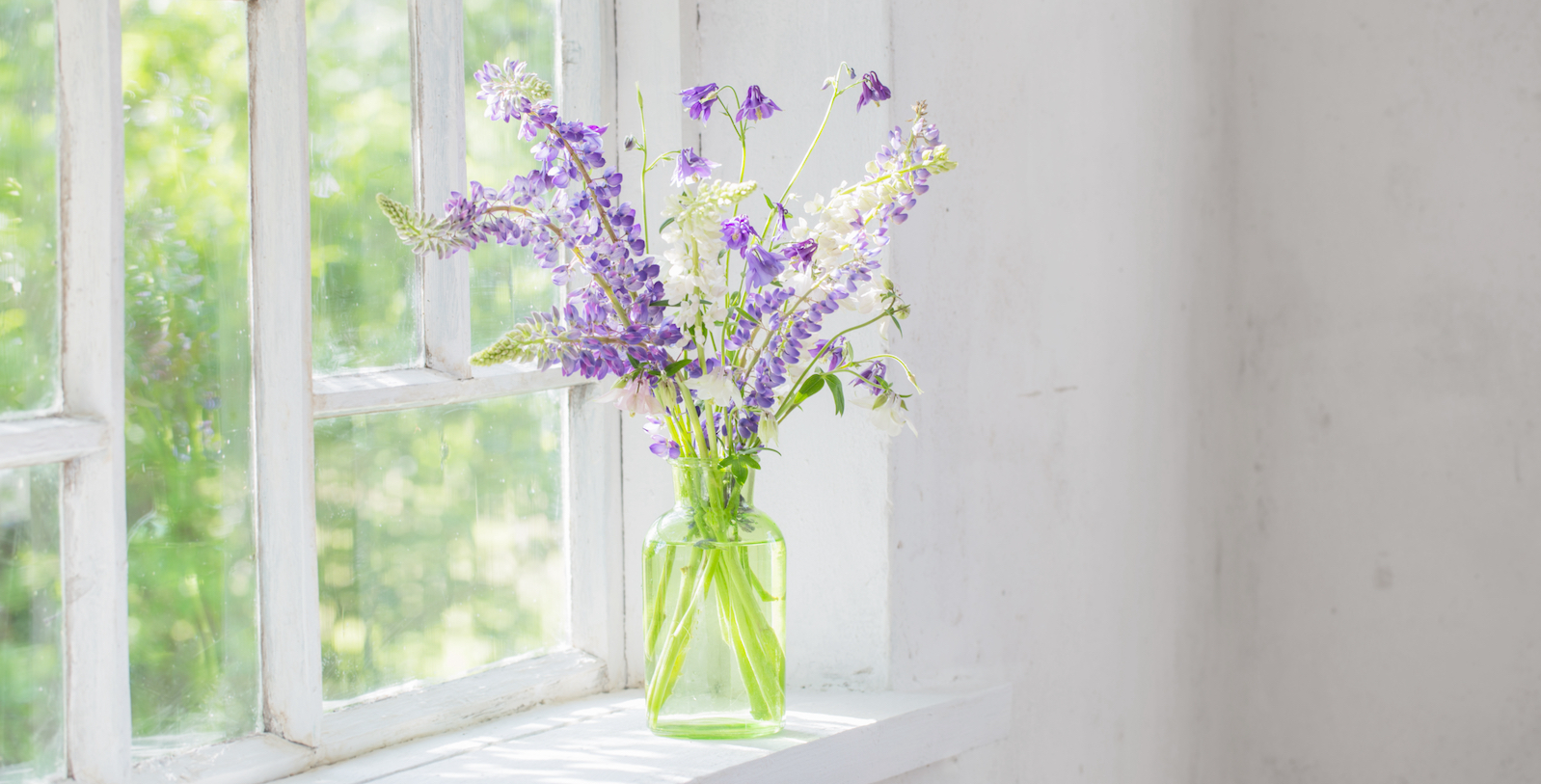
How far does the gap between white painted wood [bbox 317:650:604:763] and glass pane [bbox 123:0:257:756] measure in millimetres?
91

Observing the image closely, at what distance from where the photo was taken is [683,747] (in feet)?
3.10

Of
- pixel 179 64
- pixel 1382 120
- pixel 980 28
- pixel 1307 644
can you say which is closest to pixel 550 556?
pixel 179 64

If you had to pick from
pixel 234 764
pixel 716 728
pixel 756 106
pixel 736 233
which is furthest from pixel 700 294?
pixel 234 764

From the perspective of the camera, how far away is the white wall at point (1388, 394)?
133 centimetres

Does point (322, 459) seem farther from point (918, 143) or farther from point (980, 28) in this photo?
point (980, 28)

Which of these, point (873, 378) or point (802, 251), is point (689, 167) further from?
point (873, 378)

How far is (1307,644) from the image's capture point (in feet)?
4.90

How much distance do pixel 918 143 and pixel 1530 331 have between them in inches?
35.7

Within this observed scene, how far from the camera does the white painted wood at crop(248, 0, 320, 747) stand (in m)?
0.86

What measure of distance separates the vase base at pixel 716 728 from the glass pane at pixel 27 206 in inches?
21.2

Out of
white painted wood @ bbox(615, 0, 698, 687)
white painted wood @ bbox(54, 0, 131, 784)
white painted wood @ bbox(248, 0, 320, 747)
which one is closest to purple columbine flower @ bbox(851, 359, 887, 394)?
white painted wood @ bbox(615, 0, 698, 687)

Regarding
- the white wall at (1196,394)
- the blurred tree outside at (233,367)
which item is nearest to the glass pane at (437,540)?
the blurred tree outside at (233,367)

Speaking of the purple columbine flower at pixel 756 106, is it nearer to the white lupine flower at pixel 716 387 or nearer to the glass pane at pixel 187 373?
the white lupine flower at pixel 716 387

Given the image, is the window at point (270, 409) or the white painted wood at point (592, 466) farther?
the white painted wood at point (592, 466)
